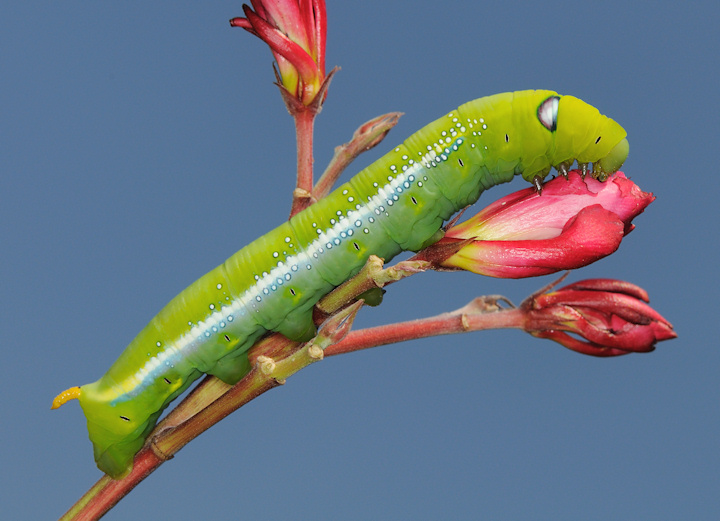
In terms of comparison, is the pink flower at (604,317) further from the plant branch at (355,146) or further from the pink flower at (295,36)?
the pink flower at (295,36)

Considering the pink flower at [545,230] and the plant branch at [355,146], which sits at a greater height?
the plant branch at [355,146]

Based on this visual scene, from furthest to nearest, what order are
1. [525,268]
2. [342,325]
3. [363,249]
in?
[363,249], [525,268], [342,325]

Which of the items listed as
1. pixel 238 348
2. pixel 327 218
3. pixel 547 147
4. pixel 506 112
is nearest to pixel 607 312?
pixel 547 147

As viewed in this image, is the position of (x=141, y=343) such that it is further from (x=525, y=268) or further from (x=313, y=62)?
(x=525, y=268)

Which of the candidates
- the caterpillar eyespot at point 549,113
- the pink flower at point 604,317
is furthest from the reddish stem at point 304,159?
the pink flower at point 604,317

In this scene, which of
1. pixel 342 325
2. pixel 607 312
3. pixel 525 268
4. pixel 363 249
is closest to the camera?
pixel 342 325

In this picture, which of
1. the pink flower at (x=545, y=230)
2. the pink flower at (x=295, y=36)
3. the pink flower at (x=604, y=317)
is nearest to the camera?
the pink flower at (x=545, y=230)

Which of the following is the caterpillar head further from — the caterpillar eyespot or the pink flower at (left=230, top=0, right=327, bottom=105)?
the pink flower at (left=230, top=0, right=327, bottom=105)
